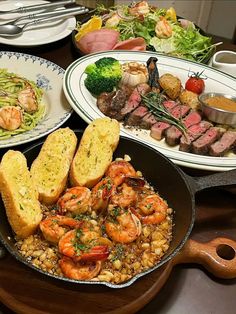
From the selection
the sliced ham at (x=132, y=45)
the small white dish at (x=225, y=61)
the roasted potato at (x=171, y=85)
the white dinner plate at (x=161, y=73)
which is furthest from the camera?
the sliced ham at (x=132, y=45)

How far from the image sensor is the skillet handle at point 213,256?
1436mm

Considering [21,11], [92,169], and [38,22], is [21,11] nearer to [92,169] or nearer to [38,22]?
[38,22]

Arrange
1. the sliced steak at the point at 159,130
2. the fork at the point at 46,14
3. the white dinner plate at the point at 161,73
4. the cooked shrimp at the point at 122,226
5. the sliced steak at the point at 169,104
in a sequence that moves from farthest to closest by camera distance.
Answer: the fork at the point at 46,14, the sliced steak at the point at 169,104, the sliced steak at the point at 159,130, the white dinner plate at the point at 161,73, the cooked shrimp at the point at 122,226

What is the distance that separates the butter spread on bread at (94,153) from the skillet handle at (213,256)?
0.43 meters

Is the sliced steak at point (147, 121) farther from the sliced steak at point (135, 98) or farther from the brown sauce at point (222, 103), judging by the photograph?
the brown sauce at point (222, 103)

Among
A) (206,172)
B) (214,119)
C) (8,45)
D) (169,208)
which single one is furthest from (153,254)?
(8,45)

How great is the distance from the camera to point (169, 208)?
153 cm

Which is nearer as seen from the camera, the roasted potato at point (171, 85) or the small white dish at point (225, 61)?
the roasted potato at point (171, 85)

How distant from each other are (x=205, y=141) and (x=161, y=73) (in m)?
0.74

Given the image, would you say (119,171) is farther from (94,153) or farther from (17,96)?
(17,96)

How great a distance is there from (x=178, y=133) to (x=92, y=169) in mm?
690

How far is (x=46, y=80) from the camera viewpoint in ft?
7.70

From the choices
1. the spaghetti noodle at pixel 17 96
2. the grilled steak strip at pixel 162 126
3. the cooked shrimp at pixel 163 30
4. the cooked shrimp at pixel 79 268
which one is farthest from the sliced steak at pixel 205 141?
the cooked shrimp at pixel 163 30

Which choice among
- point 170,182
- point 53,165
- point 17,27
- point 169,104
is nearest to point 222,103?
point 169,104
